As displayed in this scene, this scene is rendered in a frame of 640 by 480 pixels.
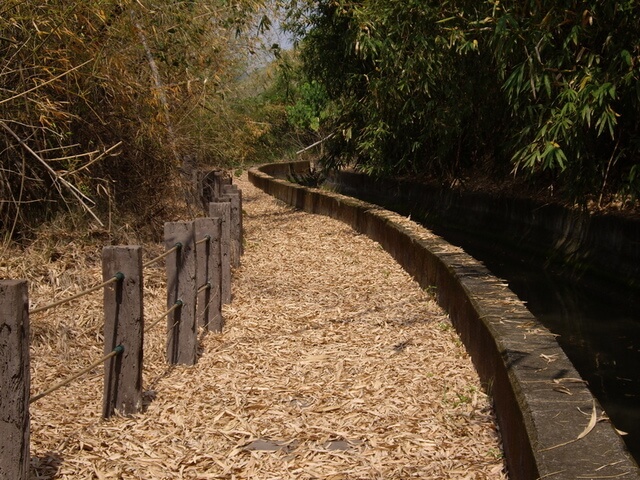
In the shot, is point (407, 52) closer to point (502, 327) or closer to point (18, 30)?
point (18, 30)

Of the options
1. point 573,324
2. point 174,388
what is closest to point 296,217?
point 573,324

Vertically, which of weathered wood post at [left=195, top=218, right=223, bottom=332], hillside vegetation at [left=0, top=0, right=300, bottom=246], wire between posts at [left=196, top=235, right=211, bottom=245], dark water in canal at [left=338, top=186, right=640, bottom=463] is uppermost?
hillside vegetation at [left=0, top=0, right=300, bottom=246]

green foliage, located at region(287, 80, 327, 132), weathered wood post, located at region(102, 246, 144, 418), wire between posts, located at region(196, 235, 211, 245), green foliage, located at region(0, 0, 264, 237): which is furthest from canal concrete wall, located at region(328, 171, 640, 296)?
green foliage, located at region(287, 80, 327, 132)

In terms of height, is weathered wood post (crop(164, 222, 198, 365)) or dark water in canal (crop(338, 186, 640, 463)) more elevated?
weathered wood post (crop(164, 222, 198, 365))

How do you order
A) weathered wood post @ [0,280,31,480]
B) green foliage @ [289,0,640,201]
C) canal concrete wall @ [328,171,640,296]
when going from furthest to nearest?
canal concrete wall @ [328,171,640,296]
green foliage @ [289,0,640,201]
weathered wood post @ [0,280,31,480]

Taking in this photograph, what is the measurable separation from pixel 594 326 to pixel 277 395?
4.43m

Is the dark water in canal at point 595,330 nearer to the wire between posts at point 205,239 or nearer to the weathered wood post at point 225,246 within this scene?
the weathered wood post at point 225,246

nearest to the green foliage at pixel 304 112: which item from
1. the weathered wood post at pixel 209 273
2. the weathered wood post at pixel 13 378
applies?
the weathered wood post at pixel 209 273

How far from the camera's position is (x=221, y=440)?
187 inches

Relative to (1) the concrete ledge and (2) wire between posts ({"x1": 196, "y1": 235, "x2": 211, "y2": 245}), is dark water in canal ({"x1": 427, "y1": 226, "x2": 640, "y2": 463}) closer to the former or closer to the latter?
(1) the concrete ledge

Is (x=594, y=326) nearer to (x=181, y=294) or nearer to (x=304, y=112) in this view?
(x=181, y=294)

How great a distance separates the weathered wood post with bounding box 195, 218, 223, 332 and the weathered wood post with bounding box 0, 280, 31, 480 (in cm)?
314

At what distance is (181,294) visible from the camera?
239 inches

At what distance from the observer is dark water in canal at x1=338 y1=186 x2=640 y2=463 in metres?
6.67
